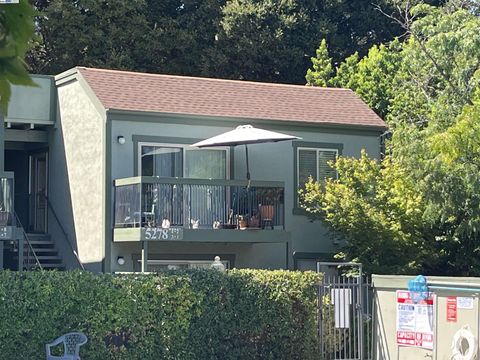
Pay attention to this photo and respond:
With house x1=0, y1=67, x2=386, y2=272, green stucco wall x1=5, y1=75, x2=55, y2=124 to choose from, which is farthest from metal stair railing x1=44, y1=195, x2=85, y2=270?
green stucco wall x1=5, y1=75, x2=55, y2=124

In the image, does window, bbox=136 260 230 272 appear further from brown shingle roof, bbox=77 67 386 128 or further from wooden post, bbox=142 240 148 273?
brown shingle roof, bbox=77 67 386 128

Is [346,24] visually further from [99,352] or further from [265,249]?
[99,352]

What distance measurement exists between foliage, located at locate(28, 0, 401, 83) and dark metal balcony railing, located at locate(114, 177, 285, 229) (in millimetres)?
13107

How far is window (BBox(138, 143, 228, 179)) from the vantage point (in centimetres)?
2175

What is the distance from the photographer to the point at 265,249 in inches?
904

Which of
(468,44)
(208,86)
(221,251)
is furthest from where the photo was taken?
(208,86)

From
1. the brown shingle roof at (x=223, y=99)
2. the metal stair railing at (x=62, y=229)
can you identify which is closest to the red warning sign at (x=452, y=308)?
the brown shingle roof at (x=223, y=99)

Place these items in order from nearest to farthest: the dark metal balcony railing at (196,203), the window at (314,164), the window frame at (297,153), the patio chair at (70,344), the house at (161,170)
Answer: the patio chair at (70,344) < the dark metal balcony railing at (196,203) < the house at (161,170) < the window frame at (297,153) < the window at (314,164)

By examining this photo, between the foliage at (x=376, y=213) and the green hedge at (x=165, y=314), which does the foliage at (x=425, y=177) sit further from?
the green hedge at (x=165, y=314)

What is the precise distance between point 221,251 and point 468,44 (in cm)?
752

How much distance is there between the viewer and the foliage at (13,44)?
3068 millimetres

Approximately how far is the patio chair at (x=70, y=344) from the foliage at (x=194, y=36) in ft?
62.5

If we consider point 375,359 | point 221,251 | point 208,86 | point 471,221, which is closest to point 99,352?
point 375,359

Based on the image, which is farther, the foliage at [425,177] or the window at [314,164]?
the window at [314,164]
